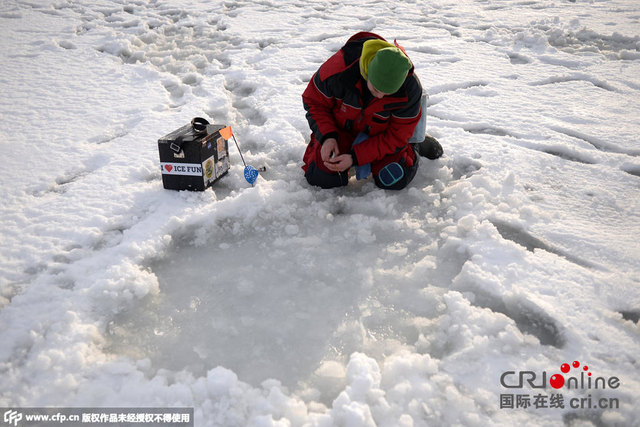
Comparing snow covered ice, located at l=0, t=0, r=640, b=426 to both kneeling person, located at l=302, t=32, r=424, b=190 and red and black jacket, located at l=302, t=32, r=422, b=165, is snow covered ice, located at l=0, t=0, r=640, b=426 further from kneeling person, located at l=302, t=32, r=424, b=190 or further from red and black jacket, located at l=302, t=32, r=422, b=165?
red and black jacket, located at l=302, t=32, r=422, b=165

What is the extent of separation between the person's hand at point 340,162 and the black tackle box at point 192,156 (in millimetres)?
658

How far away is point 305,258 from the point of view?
7.22 feet

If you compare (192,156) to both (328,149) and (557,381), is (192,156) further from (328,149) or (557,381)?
(557,381)

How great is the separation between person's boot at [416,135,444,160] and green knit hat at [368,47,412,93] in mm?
914

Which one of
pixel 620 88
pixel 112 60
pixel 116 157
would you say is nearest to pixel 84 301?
pixel 116 157

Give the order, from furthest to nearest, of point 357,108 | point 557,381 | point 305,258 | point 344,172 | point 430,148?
1. point 430,148
2. point 344,172
3. point 357,108
4. point 305,258
5. point 557,381

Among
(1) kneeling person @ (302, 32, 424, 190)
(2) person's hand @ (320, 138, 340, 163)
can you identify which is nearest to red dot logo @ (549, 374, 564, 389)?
(1) kneeling person @ (302, 32, 424, 190)

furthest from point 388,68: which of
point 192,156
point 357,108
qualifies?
point 192,156

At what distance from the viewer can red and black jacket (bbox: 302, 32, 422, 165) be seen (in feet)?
7.93

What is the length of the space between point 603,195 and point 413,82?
4.44 feet

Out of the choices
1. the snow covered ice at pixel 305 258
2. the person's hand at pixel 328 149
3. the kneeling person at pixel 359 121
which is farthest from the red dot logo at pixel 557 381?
the person's hand at pixel 328 149

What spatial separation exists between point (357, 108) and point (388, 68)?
46cm

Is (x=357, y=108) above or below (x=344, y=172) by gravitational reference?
above

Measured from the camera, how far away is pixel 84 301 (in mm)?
1865
